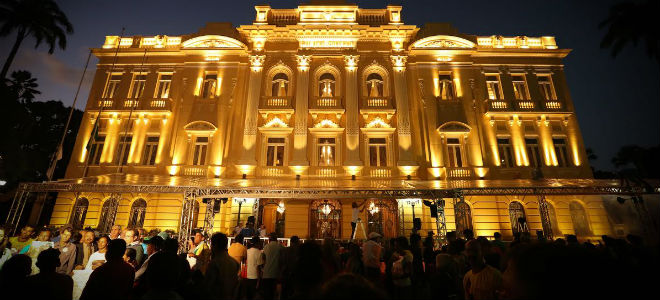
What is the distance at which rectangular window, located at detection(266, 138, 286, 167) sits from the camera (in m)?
18.2

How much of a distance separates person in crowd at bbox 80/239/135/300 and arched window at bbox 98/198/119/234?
487 inches

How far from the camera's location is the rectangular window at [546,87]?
66.5 ft

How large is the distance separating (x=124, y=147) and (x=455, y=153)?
69.4 ft

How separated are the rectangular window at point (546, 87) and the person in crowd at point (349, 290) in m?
24.2

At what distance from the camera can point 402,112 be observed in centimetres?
1861

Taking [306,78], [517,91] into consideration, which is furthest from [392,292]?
[517,91]

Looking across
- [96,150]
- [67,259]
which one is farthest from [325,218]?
[96,150]

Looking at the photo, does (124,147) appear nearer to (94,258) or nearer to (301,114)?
(301,114)

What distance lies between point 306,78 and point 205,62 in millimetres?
7349

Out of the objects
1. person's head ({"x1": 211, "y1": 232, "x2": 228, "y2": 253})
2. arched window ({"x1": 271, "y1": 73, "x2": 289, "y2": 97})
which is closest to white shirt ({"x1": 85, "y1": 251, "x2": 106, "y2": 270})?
person's head ({"x1": 211, "y1": 232, "x2": 228, "y2": 253})

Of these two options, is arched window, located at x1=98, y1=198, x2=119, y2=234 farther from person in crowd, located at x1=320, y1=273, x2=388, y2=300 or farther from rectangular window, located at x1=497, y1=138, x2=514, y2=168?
rectangular window, located at x1=497, y1=138, x2=514, y2=168

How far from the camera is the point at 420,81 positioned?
1980 cm

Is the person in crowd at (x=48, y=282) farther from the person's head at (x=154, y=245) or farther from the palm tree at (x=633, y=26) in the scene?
the palm tree at (x=633, y=26)

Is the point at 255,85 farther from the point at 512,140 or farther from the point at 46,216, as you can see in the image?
the point at 46,216
